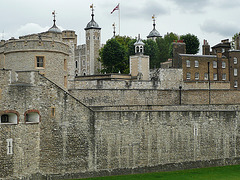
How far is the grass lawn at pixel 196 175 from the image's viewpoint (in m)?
31.1

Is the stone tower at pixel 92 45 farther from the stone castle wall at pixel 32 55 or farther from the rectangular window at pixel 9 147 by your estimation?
the rectangular window at pixel 9 147

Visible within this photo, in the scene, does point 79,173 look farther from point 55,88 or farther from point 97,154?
point 55,88

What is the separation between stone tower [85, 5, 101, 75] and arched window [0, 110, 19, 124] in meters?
65.1

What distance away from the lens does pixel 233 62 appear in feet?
195

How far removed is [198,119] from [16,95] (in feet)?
50.5

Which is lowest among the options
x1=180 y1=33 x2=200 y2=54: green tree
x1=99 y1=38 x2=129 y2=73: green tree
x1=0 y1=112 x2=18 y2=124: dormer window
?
x1=0 y1=112 x2=18 y2=124: dormer window

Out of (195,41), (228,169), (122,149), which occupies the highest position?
(195,41)

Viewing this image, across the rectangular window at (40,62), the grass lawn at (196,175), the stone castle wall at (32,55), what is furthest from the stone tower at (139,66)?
the rectangular window at (40,62)

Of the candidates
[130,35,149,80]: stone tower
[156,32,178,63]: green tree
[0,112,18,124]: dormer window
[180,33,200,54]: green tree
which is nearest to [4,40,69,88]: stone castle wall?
[0,112,18,124]: dormer window

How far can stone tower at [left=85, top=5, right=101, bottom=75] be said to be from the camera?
92.1 metres

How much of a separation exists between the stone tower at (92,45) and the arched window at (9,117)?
214 feet

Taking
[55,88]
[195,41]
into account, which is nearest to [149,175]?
[55,88]

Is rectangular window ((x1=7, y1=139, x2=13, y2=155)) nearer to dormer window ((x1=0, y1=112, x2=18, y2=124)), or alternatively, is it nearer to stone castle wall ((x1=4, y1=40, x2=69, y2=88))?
dormer window ((x1=0, y1=112, x2=18, y2=124))

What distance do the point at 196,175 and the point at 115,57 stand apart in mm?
44897
